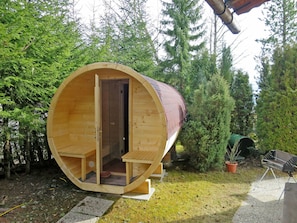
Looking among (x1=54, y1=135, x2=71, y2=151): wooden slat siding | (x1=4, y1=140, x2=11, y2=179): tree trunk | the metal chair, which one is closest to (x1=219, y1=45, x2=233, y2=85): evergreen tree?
the metal chair

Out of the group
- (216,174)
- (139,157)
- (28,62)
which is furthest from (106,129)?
(216,174)

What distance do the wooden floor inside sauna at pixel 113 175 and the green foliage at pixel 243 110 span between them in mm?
4817

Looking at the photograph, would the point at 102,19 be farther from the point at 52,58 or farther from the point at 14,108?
the point at 14,108

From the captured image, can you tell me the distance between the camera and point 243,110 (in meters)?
8.18

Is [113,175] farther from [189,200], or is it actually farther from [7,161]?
[7,161]

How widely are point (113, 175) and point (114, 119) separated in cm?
163

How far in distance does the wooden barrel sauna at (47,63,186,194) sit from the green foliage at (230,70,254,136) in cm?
415

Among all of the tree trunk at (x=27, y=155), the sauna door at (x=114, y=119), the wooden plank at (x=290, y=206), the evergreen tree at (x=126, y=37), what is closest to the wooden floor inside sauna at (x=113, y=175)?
the sauna door at (x=114, y=119)

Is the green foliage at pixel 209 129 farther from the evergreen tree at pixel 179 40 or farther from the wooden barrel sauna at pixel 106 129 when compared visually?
the evergreen tree at pixel 179 40

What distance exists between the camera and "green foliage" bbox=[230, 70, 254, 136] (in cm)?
824

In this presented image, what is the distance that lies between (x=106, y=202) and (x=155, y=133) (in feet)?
5.36

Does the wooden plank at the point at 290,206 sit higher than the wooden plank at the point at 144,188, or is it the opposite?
the wooden plank at the point at 290,206

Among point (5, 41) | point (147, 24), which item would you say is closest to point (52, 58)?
point (5, 41)

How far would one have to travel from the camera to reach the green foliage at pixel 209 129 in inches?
227
